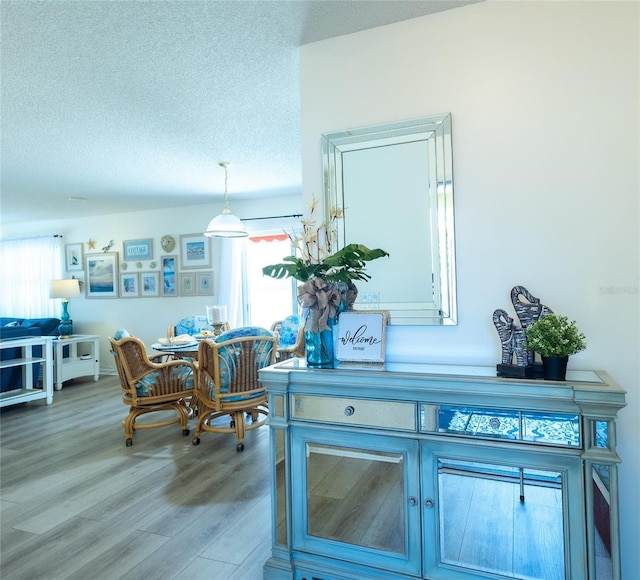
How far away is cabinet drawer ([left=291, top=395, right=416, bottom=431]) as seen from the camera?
4.99 ft

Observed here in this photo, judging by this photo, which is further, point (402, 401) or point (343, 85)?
A: point (343, 85)

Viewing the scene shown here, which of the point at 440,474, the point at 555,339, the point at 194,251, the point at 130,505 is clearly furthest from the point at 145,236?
the point at 555,339

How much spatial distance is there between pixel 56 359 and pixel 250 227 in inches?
121

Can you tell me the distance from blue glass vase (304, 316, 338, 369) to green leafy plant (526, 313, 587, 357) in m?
0.76

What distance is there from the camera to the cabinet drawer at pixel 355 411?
1521 mm

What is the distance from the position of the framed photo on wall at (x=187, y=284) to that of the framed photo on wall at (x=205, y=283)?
A: 0.27 feet

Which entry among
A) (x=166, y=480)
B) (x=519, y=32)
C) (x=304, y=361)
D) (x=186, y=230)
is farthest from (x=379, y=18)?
(x=186, y=230)

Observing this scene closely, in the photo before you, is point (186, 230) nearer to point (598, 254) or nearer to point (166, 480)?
point (166, 480)

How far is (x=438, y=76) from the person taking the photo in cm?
185

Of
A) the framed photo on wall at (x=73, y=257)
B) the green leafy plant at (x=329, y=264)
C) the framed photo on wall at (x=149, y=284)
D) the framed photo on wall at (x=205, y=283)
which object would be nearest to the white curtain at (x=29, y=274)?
the framed photo on wall at (x=73, y=257)

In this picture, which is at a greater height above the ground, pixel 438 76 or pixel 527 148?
pixel 438 76

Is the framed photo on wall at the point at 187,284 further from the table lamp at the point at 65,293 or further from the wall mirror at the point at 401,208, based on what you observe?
the wall mirror at the point at 401,208

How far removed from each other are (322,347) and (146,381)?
7.27ft

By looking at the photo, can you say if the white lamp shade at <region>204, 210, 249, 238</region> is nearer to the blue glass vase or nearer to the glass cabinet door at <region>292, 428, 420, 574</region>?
the blue glass vase
